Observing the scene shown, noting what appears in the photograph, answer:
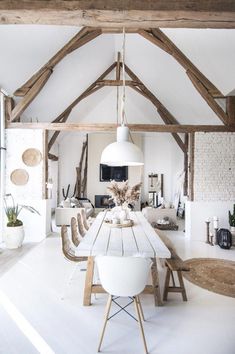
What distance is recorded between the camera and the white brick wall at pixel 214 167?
21.1 feet

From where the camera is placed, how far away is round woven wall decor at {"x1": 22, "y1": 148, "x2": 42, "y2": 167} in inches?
248

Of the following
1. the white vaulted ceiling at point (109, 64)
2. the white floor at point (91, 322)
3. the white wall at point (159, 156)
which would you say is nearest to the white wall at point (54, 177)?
the white vaulted ceiling at point (109, 64)

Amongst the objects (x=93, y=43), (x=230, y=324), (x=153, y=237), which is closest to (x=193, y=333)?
(x=230, y=324)

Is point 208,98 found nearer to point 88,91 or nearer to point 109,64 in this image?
point 109,64

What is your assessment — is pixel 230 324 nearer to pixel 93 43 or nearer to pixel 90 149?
pixel 93 43

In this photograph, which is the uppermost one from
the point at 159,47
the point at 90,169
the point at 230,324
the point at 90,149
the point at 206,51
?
the point at 159,47

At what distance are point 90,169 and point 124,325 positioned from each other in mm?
8762

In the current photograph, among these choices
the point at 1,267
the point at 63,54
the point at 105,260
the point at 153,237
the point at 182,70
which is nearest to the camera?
the point at 105,260

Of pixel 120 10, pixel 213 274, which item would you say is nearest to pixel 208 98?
pixel 213 274

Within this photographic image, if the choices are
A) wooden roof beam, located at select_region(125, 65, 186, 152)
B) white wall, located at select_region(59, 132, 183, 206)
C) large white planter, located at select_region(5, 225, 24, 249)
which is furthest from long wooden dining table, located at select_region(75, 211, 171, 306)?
white wall, located at select_region(59, 132, 183, 206)

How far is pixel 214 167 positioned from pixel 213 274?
126 inches

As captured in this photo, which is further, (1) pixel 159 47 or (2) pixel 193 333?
(1) pixel 159 47

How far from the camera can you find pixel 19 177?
20.6 feet

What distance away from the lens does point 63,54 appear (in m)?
5.68
